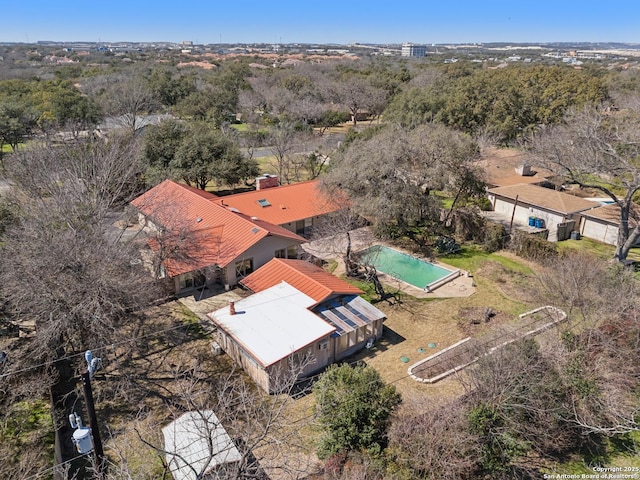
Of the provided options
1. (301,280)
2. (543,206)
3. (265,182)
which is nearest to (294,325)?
(301,280)

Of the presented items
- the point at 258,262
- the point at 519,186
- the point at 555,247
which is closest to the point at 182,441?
the point at 258,262

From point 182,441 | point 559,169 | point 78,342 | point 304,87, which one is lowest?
point 182,441

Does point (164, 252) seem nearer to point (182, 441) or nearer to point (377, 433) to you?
point (182, 441)

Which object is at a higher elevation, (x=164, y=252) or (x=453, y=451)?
(x=164, y=252)

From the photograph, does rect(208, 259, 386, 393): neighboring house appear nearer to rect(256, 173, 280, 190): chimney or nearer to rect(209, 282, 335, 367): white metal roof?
rect(209, 282, 335, 367): white metal roof

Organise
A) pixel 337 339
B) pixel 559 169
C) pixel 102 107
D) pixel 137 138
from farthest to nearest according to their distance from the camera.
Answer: pixel 102 107 < pixel 137 138 < pixel 559 169 < pixel 337 339

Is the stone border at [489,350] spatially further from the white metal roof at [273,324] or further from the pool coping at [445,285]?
the white metal roof at [273,324]

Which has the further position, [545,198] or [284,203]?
[545,198]

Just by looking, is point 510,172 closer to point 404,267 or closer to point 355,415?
point 404,267
